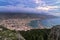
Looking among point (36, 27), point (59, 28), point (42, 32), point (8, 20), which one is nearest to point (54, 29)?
point (59, 28)

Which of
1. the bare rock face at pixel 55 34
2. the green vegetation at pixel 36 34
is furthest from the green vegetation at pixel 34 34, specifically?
the bare rock face at pixel 55 34

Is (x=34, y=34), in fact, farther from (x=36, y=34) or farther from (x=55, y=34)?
(x=55, y=34)

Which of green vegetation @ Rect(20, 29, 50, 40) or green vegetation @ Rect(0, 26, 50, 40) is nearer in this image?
green vegetation @ Rect(0, 26, 50, 40)

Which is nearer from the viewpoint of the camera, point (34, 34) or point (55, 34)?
point (55, 34)

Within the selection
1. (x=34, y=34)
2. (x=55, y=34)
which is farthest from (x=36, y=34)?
(x=55, y=34)

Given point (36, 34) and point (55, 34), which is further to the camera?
point (36, 34)

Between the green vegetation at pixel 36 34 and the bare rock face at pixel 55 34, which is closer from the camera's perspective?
the bare rock face at pixel 55 34

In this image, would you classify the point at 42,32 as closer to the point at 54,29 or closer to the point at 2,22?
the point at 54,29

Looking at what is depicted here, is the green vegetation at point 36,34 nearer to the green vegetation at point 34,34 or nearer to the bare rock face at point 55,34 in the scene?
the green vegetation at point 34,34

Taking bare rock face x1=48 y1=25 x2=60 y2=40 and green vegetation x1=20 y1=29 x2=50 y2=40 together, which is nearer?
bare rock face x1=48 y1=25 x2=60 y2=40

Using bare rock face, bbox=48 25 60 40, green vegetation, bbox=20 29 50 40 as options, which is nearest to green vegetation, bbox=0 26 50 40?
green vegetation, bbox=20 29 50 40

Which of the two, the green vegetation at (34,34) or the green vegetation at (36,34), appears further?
the green vegetation at (36,34)

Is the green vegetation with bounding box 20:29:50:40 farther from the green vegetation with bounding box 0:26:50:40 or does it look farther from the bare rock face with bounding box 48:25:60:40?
the bare rock face with bounding box 48:25:60:40
